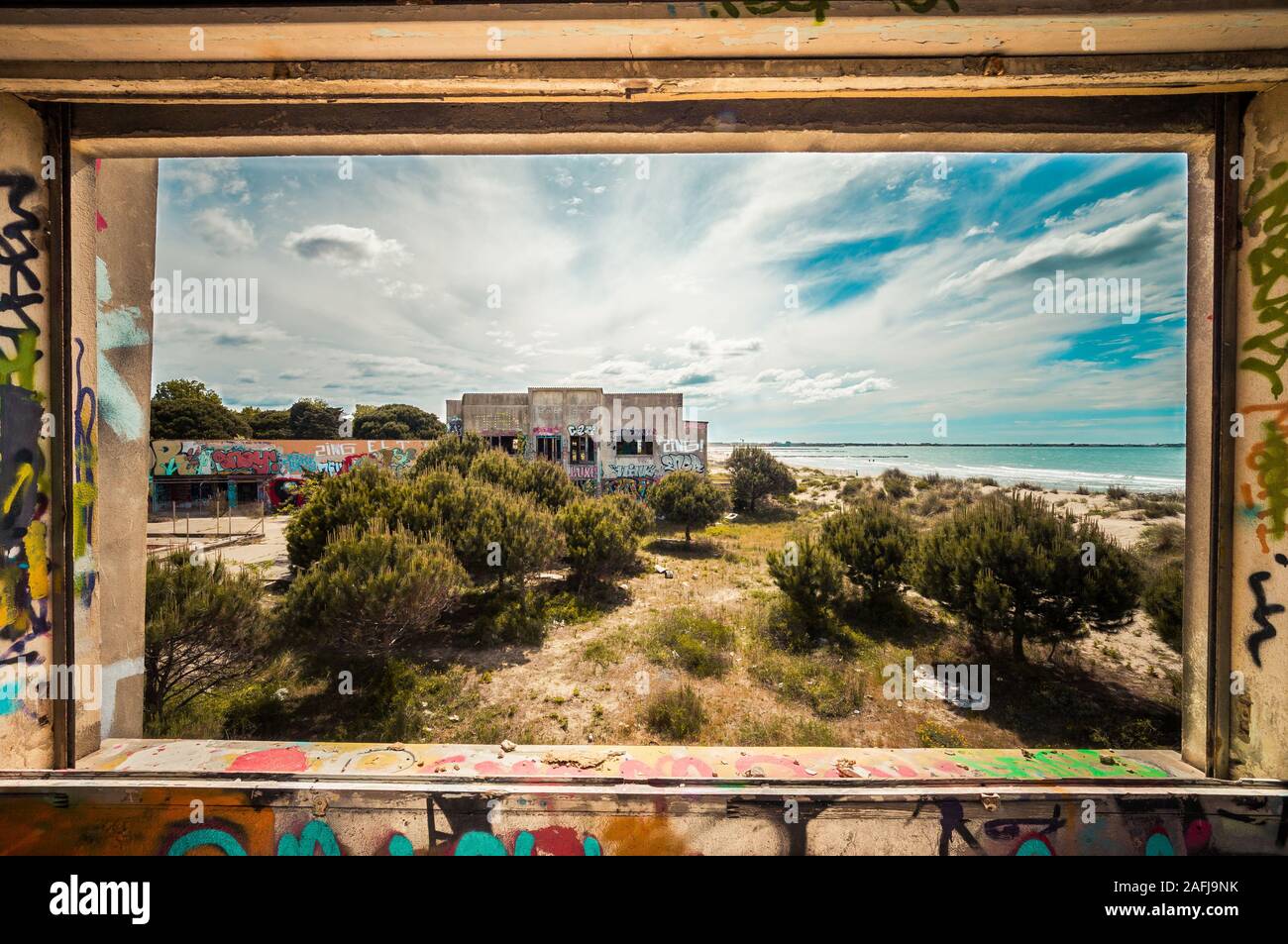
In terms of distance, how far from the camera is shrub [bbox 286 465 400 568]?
7.51 m

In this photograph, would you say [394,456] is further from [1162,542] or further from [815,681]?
[1162,542]

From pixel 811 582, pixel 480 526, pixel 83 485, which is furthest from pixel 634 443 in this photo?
pixel 83 485

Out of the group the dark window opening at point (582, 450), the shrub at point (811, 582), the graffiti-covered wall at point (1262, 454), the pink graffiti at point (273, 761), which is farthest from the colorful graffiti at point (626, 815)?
the dark window opening at point (582, 450)

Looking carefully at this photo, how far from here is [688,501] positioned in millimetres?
15492

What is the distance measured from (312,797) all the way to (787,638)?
735cm

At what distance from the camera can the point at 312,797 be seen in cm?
175

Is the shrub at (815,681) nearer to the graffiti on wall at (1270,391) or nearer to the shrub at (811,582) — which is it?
the shrub at (811,582)

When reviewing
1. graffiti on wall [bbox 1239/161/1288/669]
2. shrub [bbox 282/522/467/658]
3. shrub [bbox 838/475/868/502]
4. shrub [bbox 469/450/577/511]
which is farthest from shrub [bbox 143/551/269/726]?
shrub [bbox 838/475/868/502]

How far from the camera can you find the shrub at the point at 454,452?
1391 centimetres

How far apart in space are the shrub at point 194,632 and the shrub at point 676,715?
4.99m

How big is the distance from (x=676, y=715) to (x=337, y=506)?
285 inches
